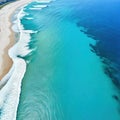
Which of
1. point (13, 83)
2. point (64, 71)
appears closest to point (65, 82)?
point (64, 71)

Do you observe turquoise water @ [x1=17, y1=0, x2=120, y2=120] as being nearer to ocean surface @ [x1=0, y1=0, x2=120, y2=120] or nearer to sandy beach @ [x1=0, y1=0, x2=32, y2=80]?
ocean surface @ [x1=0, y1=0, x2=120, y2=120]

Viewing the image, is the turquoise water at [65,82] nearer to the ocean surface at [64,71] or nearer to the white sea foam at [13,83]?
the ocean surface at [64,71]

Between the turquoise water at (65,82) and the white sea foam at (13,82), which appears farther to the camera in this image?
the white sea foam at (13,82)

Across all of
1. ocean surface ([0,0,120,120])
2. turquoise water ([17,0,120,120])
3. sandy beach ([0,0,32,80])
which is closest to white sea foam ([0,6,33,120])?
ocean surface ([0,0,120,120])

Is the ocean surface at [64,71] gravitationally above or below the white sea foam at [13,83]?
below

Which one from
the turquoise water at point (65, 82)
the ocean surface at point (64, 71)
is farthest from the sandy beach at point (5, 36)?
the turquoise water at point (65, 82)

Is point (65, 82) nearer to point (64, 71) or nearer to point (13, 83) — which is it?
point (64, 71)

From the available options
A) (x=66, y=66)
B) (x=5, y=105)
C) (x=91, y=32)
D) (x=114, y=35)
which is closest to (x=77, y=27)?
(x=91, y=32)
